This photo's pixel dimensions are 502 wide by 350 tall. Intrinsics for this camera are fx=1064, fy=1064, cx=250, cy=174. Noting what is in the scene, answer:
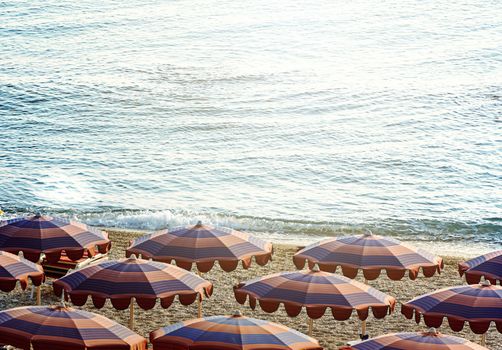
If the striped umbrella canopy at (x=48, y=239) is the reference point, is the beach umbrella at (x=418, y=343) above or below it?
above

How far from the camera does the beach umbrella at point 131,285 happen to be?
45.8ft

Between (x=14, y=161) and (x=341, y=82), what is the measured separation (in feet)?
64.0

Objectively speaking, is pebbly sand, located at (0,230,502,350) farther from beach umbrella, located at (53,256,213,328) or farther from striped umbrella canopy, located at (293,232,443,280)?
beach umbrella, located at (53,256,213,328)

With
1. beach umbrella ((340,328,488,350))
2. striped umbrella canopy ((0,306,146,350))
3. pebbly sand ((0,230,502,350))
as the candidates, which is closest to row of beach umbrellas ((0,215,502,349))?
beach umbrella ((340,328,488,350))

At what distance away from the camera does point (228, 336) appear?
11836 millimetres

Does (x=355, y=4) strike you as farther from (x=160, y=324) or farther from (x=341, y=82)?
(x=160, y=324)

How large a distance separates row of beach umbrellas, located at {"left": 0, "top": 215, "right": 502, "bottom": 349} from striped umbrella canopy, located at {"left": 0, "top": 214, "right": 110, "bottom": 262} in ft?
0.05

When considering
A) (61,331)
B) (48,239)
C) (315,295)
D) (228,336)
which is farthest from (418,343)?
(48,239)

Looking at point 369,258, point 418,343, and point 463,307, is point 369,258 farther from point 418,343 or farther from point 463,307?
point 418,343

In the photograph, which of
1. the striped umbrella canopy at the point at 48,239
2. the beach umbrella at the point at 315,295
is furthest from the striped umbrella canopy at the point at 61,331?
the striped umbrella canopy at the point at 48,239

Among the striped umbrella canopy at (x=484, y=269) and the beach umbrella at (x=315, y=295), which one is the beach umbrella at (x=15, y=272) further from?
the striped umbrella canopy at (x=484, y=269)

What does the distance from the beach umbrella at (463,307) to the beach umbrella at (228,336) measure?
204 cm

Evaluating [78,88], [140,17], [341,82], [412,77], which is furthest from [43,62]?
[412,77]

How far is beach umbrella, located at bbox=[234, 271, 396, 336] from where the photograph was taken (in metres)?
13.7
